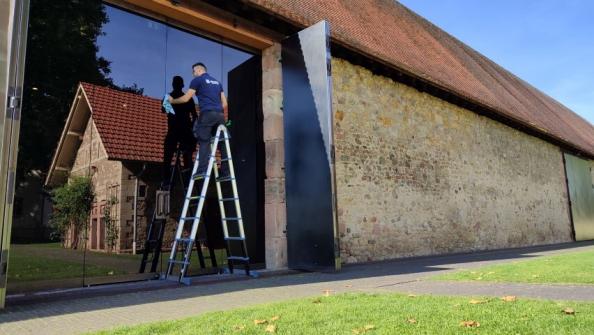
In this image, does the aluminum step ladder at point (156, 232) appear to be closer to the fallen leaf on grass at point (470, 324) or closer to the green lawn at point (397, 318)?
the green lawn at point (397, 318)

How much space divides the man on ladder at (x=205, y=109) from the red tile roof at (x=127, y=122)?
0.41 m

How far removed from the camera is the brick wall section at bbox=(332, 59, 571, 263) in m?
9.76

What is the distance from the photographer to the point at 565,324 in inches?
121

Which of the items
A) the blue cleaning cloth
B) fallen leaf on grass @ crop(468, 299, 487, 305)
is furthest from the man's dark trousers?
fallen leaf on grass @ crop(468, 299, 487, 305)

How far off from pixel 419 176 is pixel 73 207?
8265mm

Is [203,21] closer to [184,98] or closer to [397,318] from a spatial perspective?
[184,98]

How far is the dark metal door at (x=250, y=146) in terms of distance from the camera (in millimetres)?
8008

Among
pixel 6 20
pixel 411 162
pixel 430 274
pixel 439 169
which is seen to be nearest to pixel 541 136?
pixel 439 169

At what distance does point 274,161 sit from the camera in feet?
25.6

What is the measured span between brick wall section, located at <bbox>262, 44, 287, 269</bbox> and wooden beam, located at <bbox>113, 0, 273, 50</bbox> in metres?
0.40

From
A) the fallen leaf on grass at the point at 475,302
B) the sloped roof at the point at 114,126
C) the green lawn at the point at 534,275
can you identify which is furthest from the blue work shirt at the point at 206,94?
the fallen leaf on grass at the point at 475,302

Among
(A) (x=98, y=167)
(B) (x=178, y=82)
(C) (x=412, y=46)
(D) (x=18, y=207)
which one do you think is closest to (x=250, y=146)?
(B) (x=178, y=82)

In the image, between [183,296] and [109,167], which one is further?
[109,167]

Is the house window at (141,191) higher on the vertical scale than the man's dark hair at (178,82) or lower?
lower
